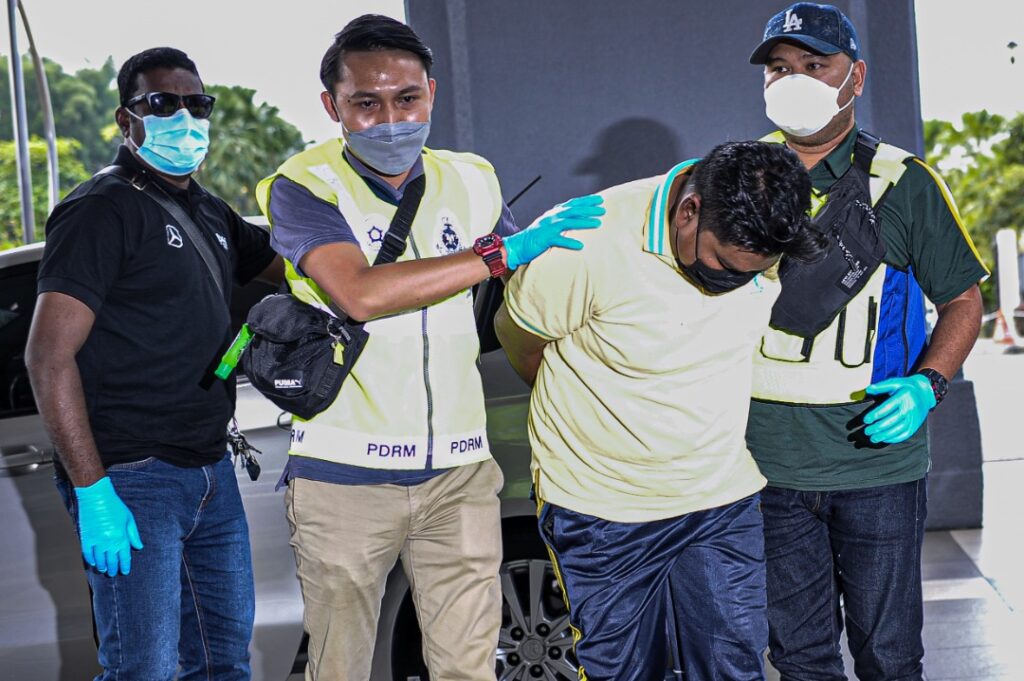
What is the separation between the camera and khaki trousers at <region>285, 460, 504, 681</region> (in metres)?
2.28

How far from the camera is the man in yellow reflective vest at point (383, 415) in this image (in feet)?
7.47

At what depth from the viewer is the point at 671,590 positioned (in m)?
2.33

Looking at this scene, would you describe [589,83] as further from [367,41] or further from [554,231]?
[554,231]

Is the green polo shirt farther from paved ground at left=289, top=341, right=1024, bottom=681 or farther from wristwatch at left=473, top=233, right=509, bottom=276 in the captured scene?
paved ground at left=289, top=341, right=1024, bottom=681

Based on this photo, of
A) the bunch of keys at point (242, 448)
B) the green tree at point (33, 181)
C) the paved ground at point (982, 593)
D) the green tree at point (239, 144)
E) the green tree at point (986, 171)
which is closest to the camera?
the bunch of keys at point (242, 448)

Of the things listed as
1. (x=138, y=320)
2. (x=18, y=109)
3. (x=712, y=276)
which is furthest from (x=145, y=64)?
(x=18, y=109)

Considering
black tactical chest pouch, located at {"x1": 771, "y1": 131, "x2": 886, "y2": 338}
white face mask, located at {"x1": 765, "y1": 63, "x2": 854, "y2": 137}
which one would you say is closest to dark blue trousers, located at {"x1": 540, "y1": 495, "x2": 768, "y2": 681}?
black tactical chest pouch, located at {"x1": 771, "y1": 131, "x2": 886, "y2": 338}

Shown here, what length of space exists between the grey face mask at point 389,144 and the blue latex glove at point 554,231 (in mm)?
329

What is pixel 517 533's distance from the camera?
10.3 ft

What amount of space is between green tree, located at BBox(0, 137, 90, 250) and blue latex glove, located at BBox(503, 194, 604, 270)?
1484 inches

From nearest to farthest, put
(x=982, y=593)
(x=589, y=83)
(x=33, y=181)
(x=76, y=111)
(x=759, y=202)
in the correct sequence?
(x=759, y=202), (x=982, y=593), (x=589, y=83), (x=33, y=181), (x=76, y=111)

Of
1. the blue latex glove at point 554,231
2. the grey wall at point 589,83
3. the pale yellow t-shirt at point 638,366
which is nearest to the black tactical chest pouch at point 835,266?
the pale yellow t-shirt at point 638,366

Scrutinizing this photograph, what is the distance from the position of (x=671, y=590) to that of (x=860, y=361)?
71 cm

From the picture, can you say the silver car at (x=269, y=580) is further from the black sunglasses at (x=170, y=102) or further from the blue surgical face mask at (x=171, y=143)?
the black sunglasses at (x=170, y=102)
